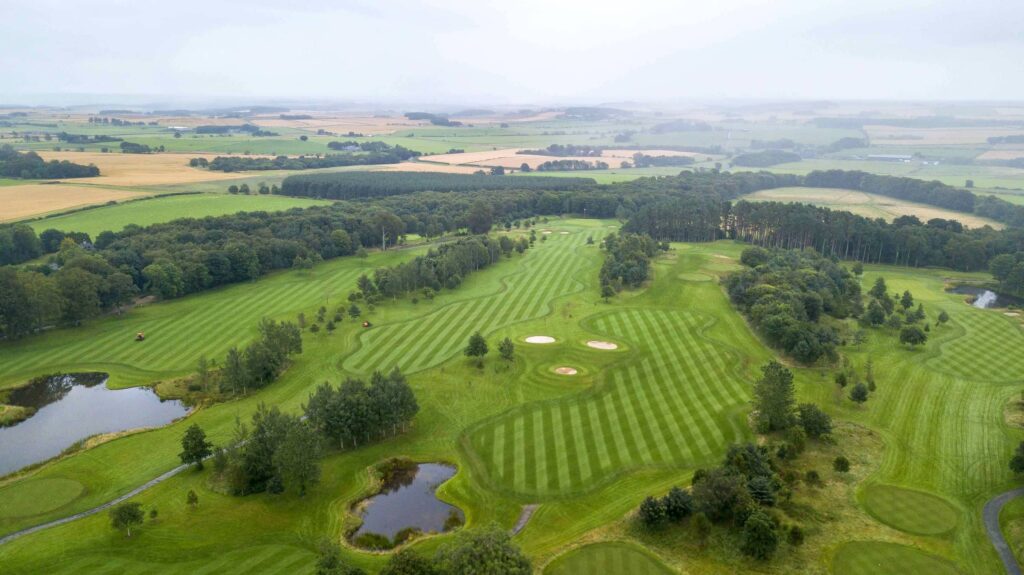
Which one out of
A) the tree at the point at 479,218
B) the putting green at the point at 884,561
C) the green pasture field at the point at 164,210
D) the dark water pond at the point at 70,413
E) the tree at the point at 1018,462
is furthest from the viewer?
the tree at the point at 479,218

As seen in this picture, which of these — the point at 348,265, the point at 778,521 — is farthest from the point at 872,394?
the point at 348,265

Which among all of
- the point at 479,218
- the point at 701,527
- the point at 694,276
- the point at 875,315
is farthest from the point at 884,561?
the point at 479,218

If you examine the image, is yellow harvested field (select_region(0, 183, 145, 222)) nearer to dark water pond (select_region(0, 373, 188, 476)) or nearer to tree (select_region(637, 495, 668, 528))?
dark water pond (select_region(0, 373, 188, 476))

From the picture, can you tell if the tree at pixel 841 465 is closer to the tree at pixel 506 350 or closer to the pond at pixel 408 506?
the pond at pixel 408 506

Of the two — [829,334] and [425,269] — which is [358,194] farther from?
[829,334]

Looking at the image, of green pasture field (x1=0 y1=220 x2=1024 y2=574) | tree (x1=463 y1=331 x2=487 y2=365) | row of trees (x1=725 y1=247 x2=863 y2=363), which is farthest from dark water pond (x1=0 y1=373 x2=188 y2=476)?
row of trees (x1=725 y1=247 x2=863 y2=363)

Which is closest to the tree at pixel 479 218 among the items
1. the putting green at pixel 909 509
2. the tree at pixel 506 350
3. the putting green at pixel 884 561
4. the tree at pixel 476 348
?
the tree at pixel 506 350
